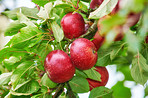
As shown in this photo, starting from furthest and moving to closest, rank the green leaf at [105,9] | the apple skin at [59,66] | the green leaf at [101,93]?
the green leaf at [101,93] → the apple skin at [59,66] → the green leaf at [105,9]

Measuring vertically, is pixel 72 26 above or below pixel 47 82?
above

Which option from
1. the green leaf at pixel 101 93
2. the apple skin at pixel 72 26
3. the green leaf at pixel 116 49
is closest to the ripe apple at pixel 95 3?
the apple skin at pixel 72 26

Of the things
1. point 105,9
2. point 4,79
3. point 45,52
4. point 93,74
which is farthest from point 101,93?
point 4,79

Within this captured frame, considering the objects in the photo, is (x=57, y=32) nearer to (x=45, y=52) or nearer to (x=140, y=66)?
(x=45, y=52)

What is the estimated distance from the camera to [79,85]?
3.82ft

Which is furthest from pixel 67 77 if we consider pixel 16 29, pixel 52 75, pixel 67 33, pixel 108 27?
pixel 108 27

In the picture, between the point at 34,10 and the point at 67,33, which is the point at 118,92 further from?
the point at 34,10

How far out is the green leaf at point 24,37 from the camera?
3.15 ft

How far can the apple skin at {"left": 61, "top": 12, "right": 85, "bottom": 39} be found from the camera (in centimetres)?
104

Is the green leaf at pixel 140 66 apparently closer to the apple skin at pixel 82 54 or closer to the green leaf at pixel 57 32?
the apple skin at pixel 82 54

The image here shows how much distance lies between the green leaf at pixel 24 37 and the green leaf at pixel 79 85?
0.38m

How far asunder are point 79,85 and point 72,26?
37 centimetres

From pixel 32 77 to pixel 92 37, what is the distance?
0.46 meters

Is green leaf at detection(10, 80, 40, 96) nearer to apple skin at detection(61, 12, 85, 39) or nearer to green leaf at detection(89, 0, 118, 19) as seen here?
apple skin at detection(61, 12, 85, 39)
